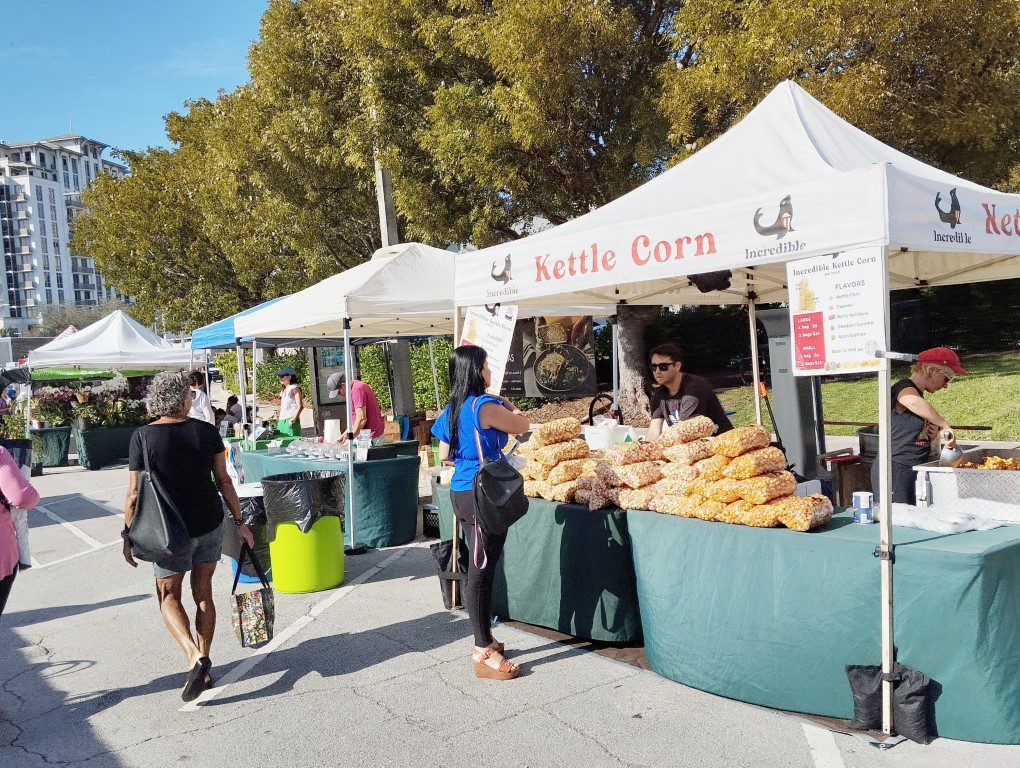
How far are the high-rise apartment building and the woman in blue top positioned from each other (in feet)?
515

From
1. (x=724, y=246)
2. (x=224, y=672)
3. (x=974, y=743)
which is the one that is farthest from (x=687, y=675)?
(x=224, y=672)

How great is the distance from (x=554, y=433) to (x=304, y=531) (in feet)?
→ 7.85

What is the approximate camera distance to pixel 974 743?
358 cm

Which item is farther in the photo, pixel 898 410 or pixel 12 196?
pixel 12 196

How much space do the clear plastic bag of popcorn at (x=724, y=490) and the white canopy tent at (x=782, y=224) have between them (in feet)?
2.30

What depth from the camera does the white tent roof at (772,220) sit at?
12.6ft

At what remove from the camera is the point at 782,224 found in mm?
4090

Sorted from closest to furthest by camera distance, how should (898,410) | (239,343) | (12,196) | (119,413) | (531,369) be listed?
(898,410)
(239,343)
(531,369)
(119,413)
(12,196)

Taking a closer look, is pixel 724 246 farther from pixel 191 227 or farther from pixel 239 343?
pixel 191 227

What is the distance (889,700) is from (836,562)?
608 mm

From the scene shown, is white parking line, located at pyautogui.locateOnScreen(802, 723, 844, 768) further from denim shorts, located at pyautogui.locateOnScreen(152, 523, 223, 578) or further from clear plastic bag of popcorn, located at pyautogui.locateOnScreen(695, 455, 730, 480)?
denim shorts, located at pyautogui.locateOnScreen(152, 523, 223, 578)

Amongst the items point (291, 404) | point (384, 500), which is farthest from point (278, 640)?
point (291, 404)

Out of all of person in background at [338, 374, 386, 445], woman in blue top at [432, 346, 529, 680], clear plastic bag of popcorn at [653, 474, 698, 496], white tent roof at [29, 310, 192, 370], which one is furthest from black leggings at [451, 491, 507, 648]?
white tent roof at [29, 310, 192, 370]

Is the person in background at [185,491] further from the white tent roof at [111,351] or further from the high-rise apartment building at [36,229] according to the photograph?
the high-rise apartment building at [36,229]
